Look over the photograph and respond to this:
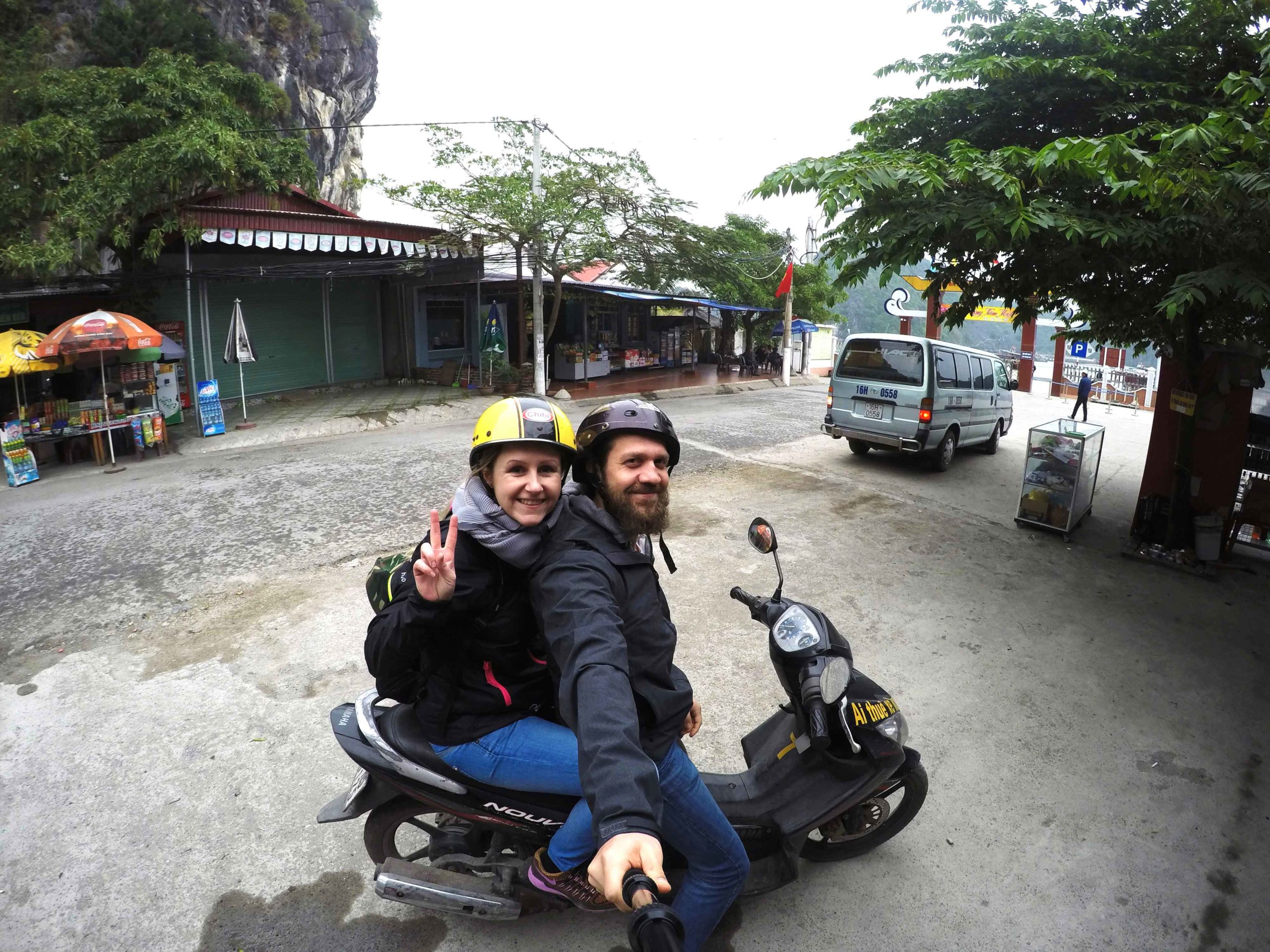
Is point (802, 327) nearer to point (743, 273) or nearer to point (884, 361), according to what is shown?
point (743, 273)

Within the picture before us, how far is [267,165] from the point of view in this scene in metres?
12.2

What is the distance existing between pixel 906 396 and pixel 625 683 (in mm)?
9053

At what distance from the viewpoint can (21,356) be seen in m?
8.91

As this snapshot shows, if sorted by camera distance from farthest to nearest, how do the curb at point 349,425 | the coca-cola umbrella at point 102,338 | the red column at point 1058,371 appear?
the red column at point 1058,371 → the curb at point 349,425 → the coca-cola umbrella at point 102,338

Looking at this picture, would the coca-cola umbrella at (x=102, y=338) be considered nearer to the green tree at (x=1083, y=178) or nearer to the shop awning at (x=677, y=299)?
the green tree at (x=1083, y=178)

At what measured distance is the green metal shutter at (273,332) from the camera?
14383 millimetres

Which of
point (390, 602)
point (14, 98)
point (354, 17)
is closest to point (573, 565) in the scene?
point (390, 602)

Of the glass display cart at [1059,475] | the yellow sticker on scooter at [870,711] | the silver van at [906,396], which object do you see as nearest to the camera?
the yellow sticker on scooter at [870,711]

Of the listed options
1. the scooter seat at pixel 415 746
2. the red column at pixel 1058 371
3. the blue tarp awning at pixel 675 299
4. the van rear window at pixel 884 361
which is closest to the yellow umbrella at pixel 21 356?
the scooter seat at pixel 415 746

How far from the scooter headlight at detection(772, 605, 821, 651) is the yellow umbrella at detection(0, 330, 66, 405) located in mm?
10091

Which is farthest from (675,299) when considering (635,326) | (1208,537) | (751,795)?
(751,795)

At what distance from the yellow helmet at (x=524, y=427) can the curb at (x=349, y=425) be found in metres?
6.64

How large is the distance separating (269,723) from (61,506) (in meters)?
5.85

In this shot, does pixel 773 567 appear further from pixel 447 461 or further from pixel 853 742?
pixel 447 461
